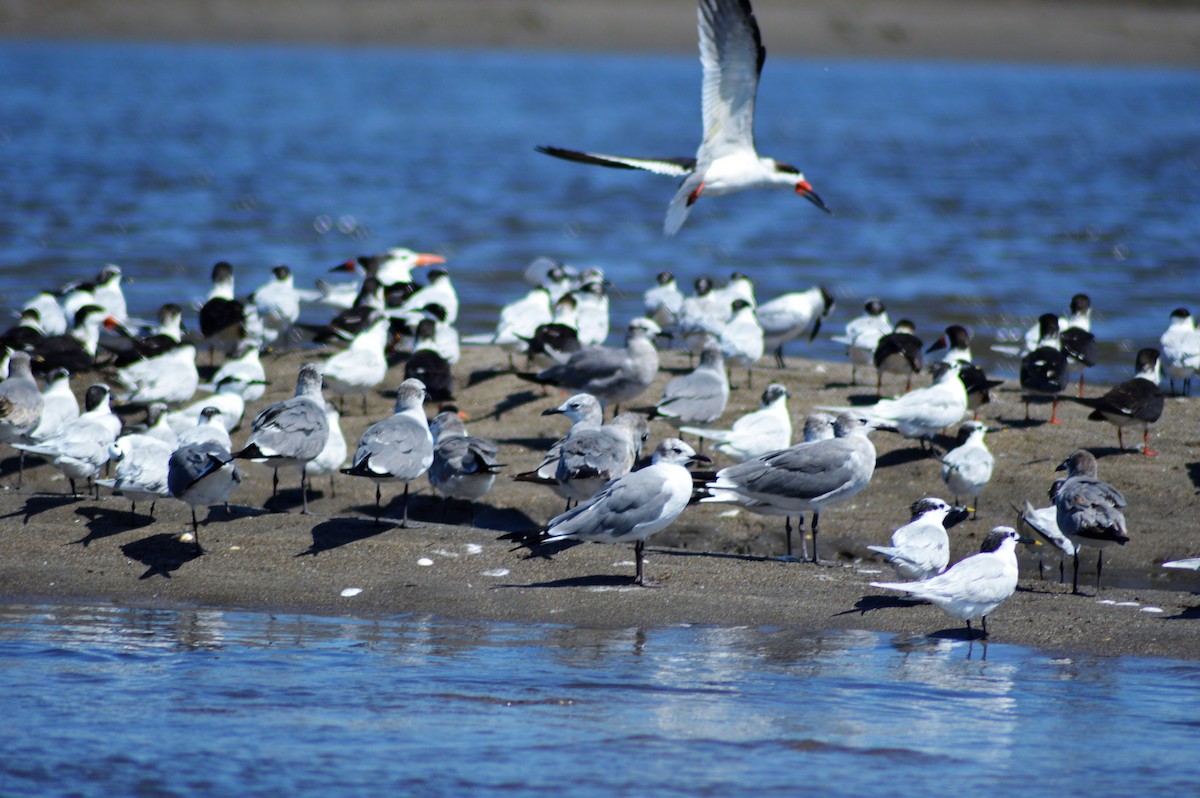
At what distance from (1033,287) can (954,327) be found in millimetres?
8063

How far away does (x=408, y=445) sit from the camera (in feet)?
32.6

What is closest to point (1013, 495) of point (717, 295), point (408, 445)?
point (408, 445)

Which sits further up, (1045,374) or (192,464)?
(1045,374)

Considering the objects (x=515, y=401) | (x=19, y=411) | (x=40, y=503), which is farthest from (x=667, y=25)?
(x=40, y=503)

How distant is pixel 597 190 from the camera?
33.0 meters

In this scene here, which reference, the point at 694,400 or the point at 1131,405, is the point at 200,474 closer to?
the point at 694,400

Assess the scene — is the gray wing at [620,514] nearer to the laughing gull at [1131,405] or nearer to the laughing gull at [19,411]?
the laughing gull at [1131,405]

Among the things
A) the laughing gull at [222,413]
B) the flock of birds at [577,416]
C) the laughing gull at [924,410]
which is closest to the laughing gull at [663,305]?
the flock of birds at [577,416]

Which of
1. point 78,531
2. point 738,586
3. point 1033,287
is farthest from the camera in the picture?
point 1033,287

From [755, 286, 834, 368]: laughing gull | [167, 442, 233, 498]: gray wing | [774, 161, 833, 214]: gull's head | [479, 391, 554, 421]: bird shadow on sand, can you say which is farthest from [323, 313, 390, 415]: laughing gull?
[755, 286, 834, 368]: laughing gull

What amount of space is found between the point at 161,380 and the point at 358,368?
1603 millimetres

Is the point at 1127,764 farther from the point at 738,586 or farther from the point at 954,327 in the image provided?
the point at 954,327

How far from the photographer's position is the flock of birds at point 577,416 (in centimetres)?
914

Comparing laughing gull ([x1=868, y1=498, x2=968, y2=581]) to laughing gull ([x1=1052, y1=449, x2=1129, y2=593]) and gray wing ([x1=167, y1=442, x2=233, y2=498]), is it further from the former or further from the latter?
gray wing ([x1=167, y1=442, x2=233, y2=498])
